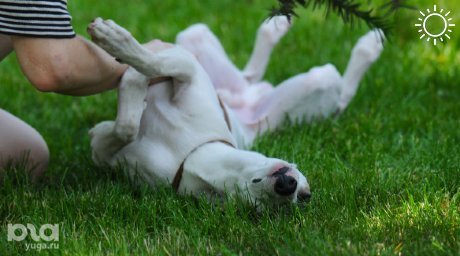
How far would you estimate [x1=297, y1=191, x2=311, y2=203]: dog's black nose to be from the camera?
2508mm

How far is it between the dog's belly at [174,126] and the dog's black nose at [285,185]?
1.40 ft

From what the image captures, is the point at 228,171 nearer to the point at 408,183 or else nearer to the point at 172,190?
the point at 172,190

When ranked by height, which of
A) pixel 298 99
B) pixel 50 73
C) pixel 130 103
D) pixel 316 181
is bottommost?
pixel 316 181

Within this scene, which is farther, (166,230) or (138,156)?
(138,156)

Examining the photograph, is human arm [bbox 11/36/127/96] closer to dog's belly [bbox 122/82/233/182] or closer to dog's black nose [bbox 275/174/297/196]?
dog's belly [bbox 122/82/233/182]

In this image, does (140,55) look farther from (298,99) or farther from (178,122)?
(298,99)

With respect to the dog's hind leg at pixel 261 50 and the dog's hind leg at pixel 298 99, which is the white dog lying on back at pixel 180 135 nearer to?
the dog's hind leg at pixel 298 99

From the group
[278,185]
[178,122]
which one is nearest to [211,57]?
[178,122]

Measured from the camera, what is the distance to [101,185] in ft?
9.46

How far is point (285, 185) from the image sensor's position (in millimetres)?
2400

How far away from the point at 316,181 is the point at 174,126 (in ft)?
1.71

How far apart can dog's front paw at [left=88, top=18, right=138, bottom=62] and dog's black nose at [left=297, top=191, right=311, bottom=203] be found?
2.32 ft

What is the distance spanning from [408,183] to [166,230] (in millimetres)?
829

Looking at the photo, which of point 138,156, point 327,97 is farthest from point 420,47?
point 138,156
